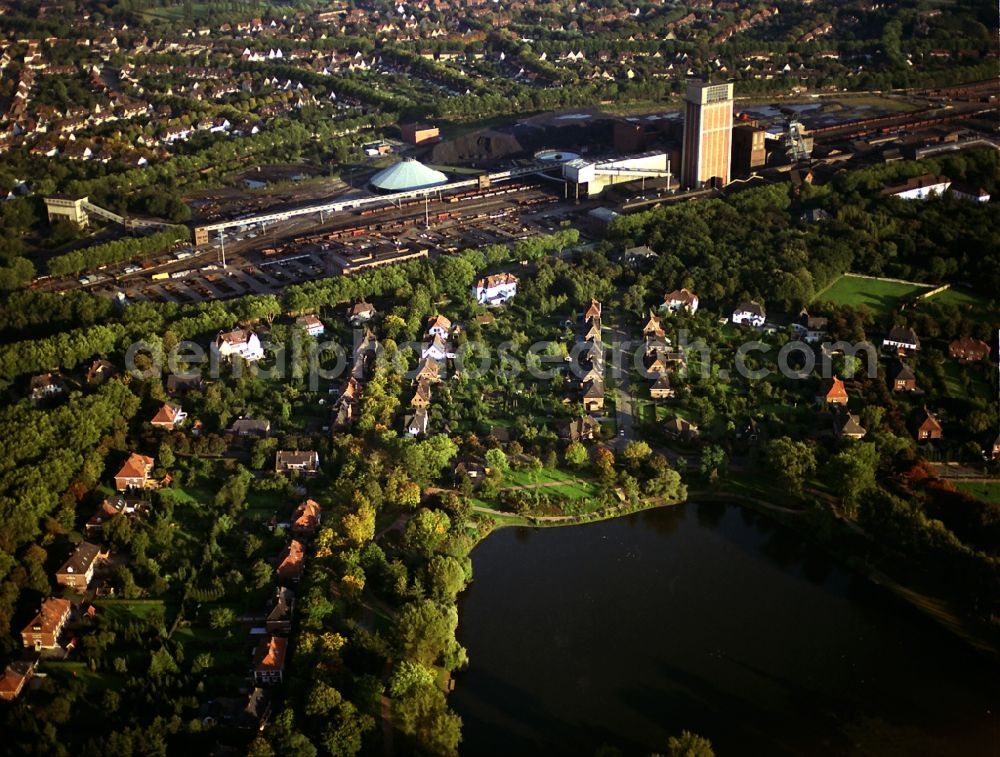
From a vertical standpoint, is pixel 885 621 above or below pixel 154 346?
below

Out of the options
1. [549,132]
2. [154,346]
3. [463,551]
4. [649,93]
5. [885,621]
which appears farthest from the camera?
[649,93]

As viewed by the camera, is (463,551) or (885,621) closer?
(885,621)

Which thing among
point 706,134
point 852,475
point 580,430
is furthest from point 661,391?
point 706,134

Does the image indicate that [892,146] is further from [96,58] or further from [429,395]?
[96,58]

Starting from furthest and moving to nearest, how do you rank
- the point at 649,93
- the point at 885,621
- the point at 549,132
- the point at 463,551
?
the point at 649,93, the point at 549,132, the point at 463,551, the point at 885,621

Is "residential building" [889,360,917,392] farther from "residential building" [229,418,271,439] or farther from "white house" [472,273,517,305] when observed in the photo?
"residential building" [229,418,271,439]

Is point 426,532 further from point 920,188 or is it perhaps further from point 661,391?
point 920,188

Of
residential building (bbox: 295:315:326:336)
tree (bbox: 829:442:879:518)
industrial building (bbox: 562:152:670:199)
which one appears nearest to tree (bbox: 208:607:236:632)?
residential building (bbox: 295:315:326:336)

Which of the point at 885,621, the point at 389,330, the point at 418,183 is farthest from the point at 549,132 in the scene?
the point at 885,621

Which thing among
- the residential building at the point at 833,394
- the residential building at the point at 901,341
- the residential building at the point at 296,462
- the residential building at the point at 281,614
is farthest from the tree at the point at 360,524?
the residential building at the point at 901,341
